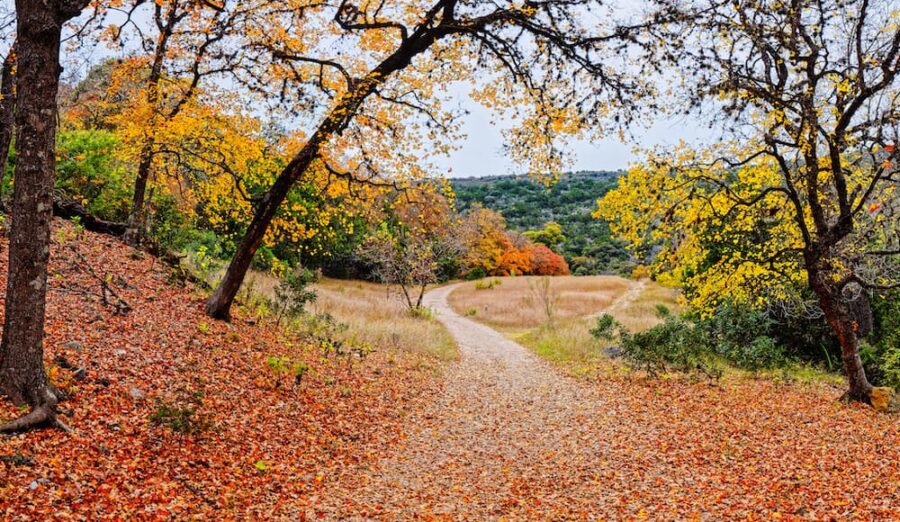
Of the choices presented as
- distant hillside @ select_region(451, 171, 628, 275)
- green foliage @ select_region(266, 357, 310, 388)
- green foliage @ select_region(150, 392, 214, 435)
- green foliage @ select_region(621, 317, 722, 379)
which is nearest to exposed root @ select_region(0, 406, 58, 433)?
green foliage @ select_region(150, 392, 214, 435)

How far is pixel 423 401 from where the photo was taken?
34.9 feet

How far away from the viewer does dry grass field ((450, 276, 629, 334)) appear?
29.2m

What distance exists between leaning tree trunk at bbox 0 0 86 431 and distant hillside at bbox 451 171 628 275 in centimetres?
5011

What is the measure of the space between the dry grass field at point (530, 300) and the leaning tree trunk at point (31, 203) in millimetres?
21858

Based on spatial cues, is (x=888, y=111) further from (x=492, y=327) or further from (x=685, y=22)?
(x=492, y=327)

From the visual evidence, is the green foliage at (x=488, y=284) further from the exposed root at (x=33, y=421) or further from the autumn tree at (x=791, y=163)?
the exposed root at (x=33, y=421)

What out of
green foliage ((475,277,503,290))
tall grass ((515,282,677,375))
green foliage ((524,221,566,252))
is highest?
green foliage ((524,221,566,252))

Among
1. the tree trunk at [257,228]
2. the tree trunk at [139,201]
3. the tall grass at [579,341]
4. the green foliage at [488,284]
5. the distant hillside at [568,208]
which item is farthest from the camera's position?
the distant hillside at [568,208]

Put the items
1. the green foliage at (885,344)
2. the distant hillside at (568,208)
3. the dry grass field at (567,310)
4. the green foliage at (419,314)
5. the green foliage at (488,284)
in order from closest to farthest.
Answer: the green foliage at (885,344), the dry grass field at (567,310), the green foliage at (419,314), the green foliage at (488,284), the distant hillside at (568,208)

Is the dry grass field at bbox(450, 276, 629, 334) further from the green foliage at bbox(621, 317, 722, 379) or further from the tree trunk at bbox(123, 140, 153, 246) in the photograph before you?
the tree trunk at bbox(123, 140, 153, 246)

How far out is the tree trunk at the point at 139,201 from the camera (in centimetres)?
1186

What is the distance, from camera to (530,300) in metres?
33.3

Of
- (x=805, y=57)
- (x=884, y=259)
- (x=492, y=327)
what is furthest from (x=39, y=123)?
(x=492, y=327)

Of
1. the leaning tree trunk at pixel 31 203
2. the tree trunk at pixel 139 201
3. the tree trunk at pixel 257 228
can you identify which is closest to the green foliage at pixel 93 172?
the tree trunk at pixel 139 201
